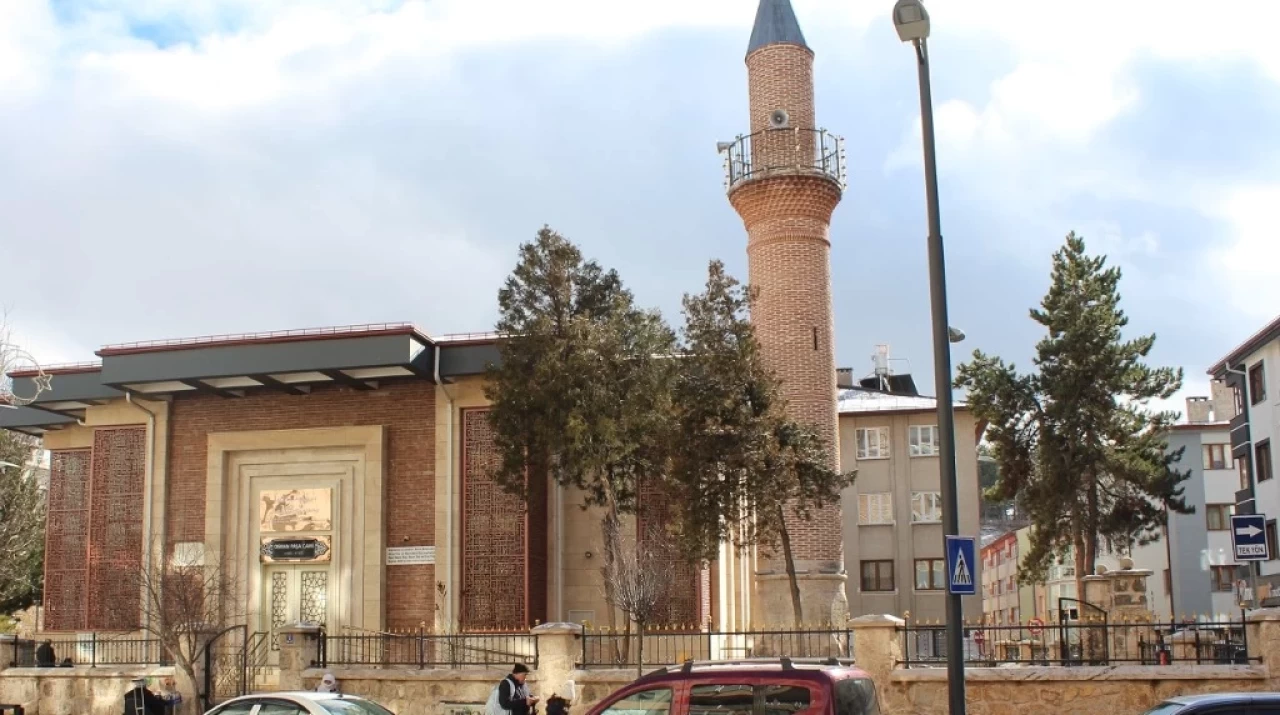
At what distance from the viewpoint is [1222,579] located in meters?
53.0

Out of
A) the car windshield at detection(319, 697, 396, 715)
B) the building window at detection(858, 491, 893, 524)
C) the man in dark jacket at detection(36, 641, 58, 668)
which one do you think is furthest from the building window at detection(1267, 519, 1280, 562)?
the car windshield at detection(319, 697, 396, 715)

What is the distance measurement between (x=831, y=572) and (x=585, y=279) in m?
8.61

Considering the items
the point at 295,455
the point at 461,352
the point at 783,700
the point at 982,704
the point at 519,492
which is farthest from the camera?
the point at 295,455

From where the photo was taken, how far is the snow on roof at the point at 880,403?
48.4 m

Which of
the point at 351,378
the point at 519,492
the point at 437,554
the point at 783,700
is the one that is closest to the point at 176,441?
the point at 351,378

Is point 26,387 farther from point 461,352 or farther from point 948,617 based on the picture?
point 948,617

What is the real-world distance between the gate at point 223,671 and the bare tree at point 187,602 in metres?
0.40

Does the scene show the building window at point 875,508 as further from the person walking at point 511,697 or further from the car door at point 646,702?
the car door at point 646,702

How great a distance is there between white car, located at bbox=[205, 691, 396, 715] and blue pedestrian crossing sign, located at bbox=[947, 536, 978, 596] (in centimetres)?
670

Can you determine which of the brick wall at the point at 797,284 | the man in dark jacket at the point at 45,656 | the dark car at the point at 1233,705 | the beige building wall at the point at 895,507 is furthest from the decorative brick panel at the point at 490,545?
the beige building wall at the point at 895,507

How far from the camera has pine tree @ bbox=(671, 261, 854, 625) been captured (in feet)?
80.9

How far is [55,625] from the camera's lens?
3058cm

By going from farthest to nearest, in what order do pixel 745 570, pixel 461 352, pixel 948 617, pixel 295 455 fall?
pixel 745 570 → pixel 295 455 → pixel 461 352 → pixel 948 617

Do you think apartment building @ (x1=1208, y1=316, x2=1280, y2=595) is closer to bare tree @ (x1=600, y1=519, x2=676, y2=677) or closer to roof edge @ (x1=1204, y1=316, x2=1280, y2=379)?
→ roof edge @ (x1=1204, y1=316, x2=1280, y2=379)
